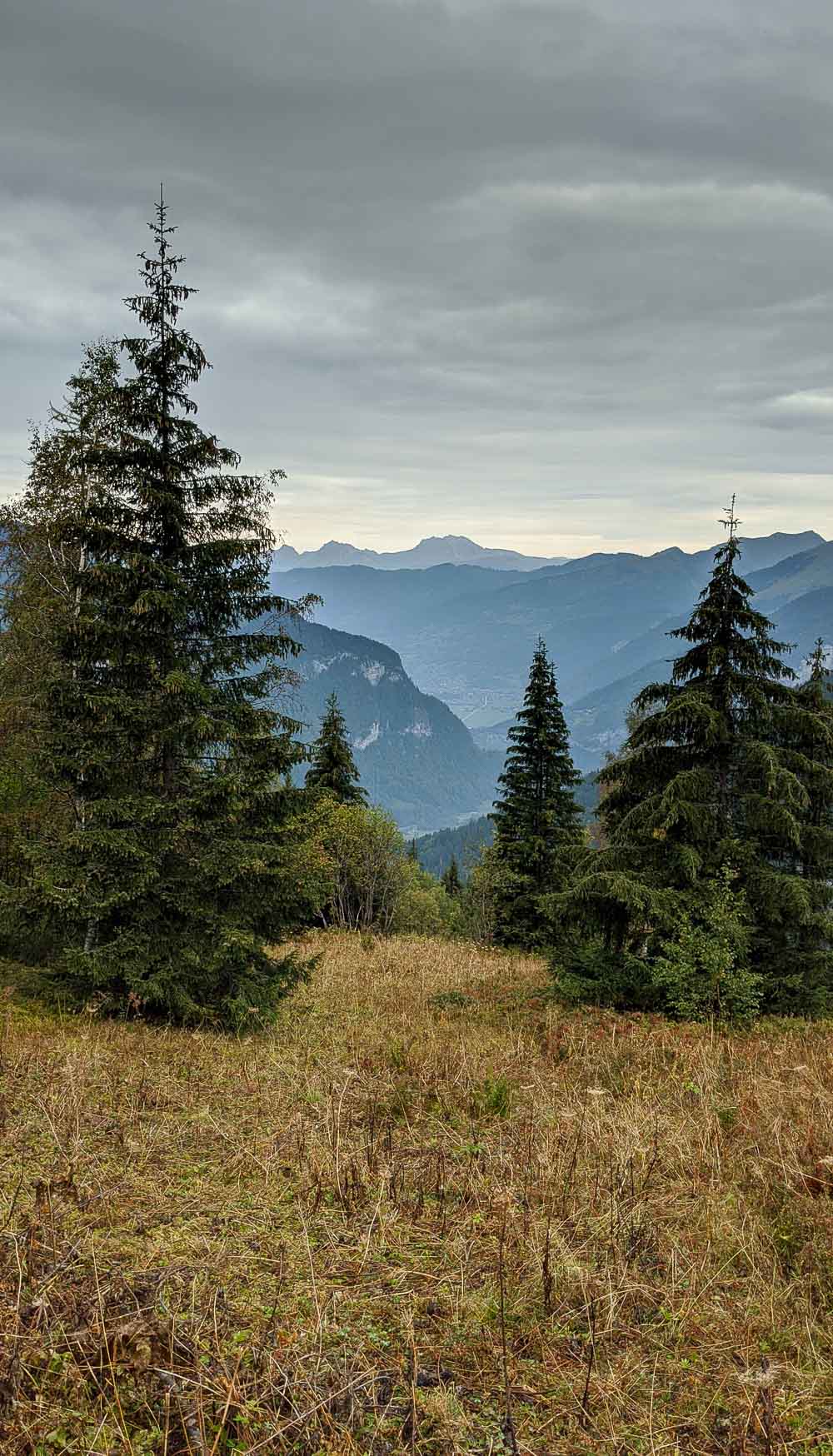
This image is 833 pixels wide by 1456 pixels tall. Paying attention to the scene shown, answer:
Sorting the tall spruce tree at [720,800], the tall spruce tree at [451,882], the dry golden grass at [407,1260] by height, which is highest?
the tall spruce tree at [720,800]

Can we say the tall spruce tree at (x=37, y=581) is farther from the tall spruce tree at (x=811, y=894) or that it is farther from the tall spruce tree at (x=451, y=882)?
the tall spruce tree at (x=451, y=882)

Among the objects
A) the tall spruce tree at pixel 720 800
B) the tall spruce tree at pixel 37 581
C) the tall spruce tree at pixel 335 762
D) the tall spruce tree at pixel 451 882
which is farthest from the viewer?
the tall spruce tree at pixel 451 882

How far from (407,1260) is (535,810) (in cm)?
2439

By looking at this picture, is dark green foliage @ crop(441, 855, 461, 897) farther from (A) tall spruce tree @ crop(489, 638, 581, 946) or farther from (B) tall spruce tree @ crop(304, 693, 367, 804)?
(A) tall spruce tree @ crop(489, 638, 581, 946)

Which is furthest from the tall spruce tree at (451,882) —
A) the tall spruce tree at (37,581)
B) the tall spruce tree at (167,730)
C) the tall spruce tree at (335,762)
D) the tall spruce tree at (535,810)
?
the tall spruce tree at (167,730)

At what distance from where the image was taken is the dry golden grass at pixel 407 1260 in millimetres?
2480

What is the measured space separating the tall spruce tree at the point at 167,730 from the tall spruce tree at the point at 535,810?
18.0m

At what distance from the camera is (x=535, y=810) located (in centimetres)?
2744

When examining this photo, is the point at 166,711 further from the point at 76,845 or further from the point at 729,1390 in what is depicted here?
the point at 729,1390

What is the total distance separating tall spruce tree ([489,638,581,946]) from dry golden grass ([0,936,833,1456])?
2009 cm

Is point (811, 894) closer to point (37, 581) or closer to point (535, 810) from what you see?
point (37, 581)

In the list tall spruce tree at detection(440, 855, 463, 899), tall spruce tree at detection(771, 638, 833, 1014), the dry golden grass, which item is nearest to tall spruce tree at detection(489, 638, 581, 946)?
tall spruce tree at detection(771, 638, 833, 1014)

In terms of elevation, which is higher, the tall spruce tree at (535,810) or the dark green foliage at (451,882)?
the tall spruce tree at (535,810)

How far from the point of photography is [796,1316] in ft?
10.8
